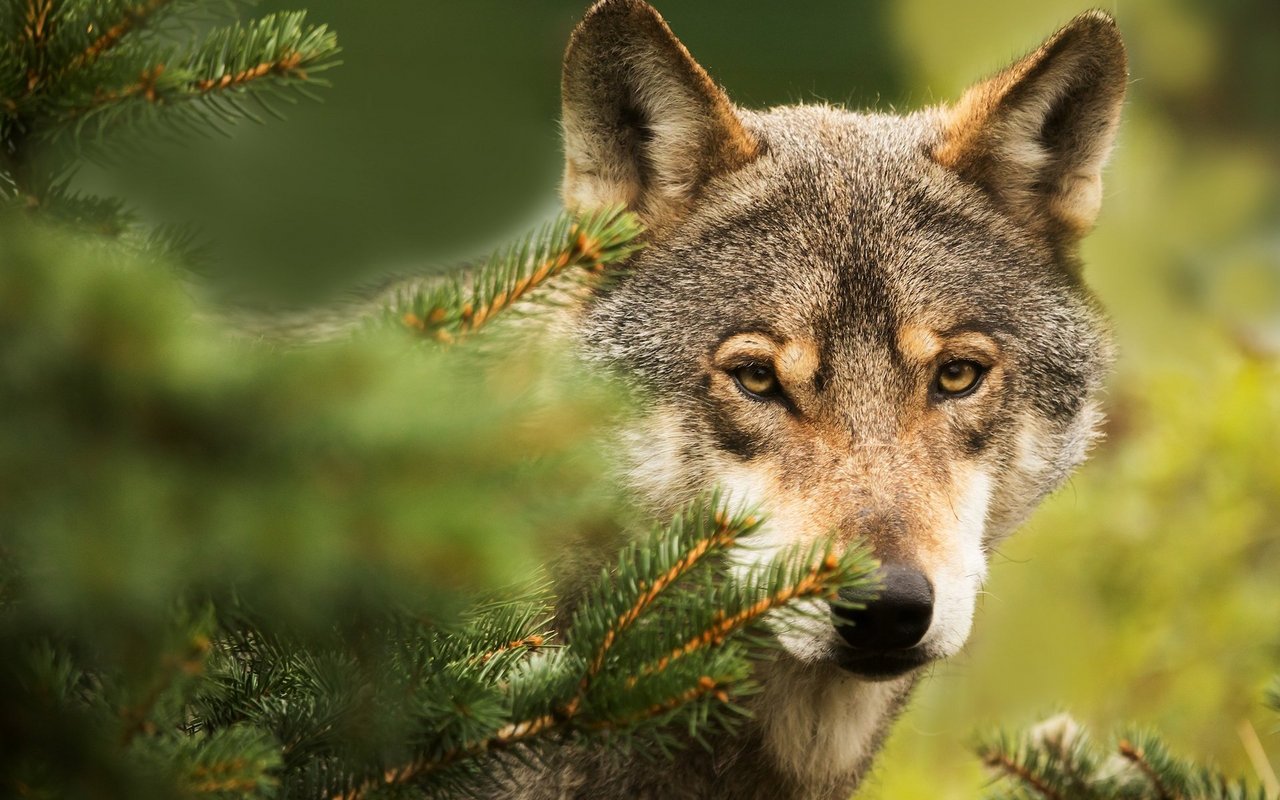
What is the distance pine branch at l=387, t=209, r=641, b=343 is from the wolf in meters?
1.24

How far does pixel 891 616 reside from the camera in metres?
2.61

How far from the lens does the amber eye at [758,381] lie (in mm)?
3244

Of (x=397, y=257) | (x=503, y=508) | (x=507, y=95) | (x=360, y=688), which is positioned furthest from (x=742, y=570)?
(x=507, y=95)

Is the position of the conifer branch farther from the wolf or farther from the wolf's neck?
the wolf's neck

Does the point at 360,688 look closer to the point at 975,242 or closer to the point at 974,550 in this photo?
the point at 974,550

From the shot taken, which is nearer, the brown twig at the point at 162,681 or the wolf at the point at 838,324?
the brown twig at the point at 162,681

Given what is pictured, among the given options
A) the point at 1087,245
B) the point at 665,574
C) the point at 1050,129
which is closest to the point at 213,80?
the point at 665,574

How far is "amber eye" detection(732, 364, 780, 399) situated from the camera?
324 centimetres

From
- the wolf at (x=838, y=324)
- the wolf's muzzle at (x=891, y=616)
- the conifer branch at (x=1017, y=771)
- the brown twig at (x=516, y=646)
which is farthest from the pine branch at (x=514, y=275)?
the conifer branch at (x=1017, y=771)

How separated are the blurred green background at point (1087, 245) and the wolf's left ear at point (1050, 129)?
0.29 metres

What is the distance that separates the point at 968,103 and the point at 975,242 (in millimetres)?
551

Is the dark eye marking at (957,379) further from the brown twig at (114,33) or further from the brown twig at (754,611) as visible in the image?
the brown twig at (114,33)

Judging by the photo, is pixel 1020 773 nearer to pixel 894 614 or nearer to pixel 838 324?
pixel 894 614

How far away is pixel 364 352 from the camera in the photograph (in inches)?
44.3
